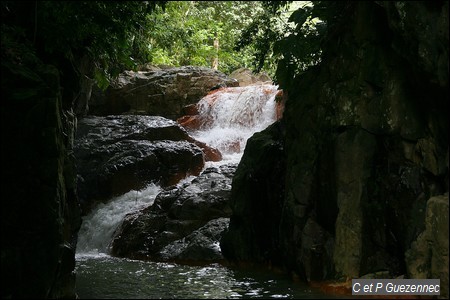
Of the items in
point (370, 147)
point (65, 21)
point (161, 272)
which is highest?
point (65, 21)

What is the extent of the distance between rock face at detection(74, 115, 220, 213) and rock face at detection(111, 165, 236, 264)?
208 centimetres

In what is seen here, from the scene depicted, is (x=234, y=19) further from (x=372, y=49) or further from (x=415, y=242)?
(x=415, y=242)

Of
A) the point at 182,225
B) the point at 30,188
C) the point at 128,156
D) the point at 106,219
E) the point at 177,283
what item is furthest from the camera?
the point at 128,156

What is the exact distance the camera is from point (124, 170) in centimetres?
1547

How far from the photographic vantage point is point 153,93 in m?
21.4

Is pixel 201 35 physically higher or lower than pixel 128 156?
higher

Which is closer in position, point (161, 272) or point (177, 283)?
point (177, 283)

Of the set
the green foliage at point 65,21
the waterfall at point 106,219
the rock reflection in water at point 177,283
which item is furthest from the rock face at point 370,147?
the waterfall at point 106,219

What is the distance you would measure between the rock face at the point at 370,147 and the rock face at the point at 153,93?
41.8 feet

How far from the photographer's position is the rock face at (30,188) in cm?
551

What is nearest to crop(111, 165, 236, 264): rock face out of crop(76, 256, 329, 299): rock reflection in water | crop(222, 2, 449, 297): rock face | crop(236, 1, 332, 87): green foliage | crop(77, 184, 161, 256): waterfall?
crop(77, 184, 161, 256): waterfall

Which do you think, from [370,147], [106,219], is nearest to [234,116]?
[106,219]

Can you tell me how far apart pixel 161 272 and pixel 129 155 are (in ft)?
23.8

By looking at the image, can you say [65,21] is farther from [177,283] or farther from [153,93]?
[153,93]
